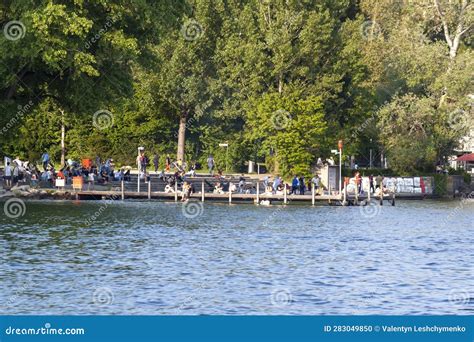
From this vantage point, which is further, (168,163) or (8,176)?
(168,163)

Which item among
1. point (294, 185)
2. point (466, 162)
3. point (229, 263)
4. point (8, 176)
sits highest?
point (466, 162)

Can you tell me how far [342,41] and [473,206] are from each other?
17058 millimetres

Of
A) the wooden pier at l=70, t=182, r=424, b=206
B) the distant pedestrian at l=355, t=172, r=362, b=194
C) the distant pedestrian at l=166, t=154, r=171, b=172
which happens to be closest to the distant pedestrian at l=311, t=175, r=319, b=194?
the wooden pier at l=70, t=182, r=424, b=206

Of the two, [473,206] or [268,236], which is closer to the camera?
[268,236]

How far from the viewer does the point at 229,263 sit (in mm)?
42000

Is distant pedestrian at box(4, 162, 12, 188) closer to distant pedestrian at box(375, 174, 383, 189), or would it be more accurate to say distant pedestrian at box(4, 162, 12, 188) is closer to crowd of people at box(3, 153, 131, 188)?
crowd of people at box(3, 153, 131, 188)

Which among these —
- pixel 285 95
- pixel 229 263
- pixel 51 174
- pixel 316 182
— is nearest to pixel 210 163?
pixel 285 95

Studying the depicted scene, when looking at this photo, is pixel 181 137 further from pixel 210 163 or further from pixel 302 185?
pixel 302 185

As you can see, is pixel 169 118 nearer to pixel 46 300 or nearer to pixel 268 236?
pixel 268 236

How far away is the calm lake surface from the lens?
32.0m

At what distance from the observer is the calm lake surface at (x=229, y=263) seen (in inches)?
1261

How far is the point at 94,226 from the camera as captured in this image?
56.0 meters

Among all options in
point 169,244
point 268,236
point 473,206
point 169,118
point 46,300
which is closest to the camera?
point 46,300
